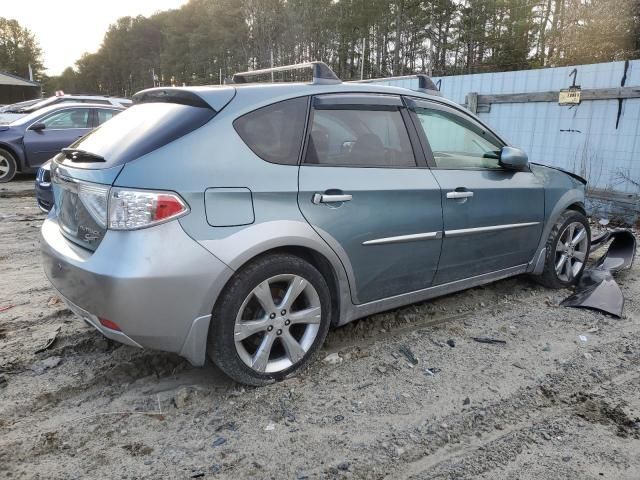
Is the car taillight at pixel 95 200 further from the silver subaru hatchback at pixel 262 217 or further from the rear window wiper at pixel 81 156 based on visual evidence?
the rear window wiper at pixel 81 156

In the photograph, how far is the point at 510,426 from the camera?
8.71ft

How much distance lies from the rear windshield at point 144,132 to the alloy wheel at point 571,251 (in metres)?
3.51

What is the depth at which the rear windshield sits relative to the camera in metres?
2.58

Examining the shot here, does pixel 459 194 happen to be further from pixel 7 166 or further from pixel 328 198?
pixel 7 166

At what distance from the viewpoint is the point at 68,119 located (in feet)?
35.1

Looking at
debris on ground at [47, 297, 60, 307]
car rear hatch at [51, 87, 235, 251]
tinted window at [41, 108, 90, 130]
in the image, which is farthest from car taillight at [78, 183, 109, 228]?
tinted window at [41, 108, 90, 130]

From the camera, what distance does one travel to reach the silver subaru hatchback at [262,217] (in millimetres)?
2461

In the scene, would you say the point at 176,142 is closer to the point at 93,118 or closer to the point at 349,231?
the point at 349,231

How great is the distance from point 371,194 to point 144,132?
1366 millimetres

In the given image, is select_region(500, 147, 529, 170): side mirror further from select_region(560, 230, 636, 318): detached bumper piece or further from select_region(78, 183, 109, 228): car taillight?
select_region(78, 183, 109, 228): car taillight

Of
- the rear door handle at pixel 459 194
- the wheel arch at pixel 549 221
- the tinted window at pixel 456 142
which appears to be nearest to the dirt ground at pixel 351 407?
the wheel arch at pixel 549 221

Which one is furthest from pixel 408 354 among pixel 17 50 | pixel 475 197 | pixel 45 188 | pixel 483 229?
pixel 17 50

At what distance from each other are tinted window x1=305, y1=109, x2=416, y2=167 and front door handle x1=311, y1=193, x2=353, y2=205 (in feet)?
0.69

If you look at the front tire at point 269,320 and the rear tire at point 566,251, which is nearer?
the front tire at point 269,320
